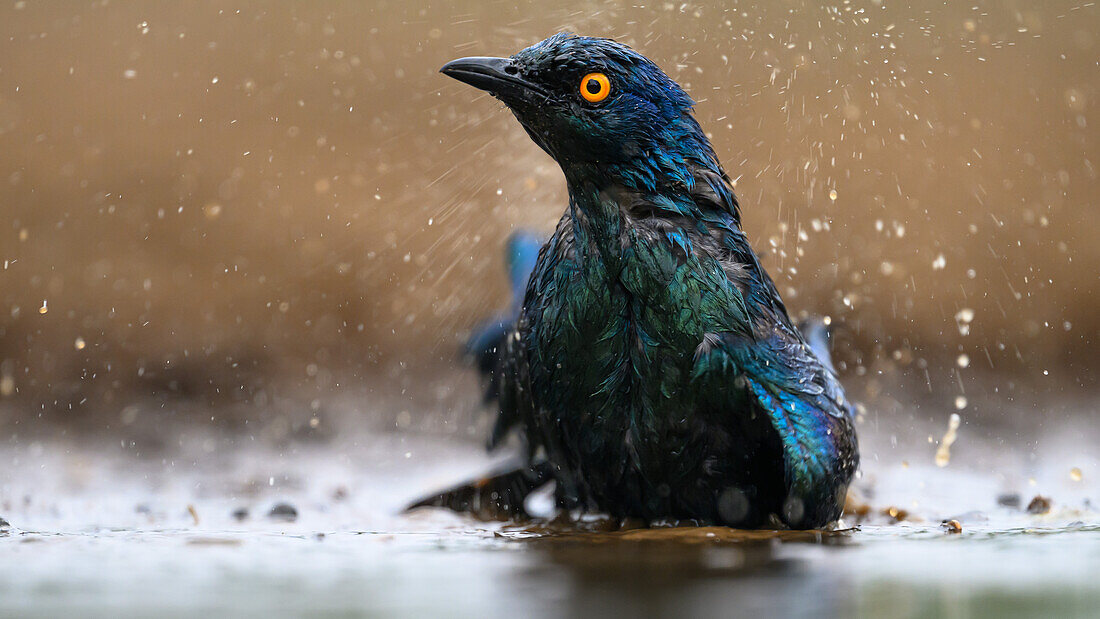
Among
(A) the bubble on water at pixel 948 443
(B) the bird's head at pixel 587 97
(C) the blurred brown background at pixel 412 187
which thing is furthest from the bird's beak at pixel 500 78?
(A) the bubble on water at pixel 948 443

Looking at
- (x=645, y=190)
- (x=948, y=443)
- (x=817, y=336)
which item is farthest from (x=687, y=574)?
(x=948, y=443)

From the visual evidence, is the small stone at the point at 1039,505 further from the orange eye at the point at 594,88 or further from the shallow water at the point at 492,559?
the orange eye at the point at 594,88

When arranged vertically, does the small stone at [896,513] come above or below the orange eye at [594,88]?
below

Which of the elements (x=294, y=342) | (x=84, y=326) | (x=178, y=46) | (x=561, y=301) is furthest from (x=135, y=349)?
(x=561, y=301)

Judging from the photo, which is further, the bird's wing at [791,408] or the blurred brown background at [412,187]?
the blurred brown background at [412,187]

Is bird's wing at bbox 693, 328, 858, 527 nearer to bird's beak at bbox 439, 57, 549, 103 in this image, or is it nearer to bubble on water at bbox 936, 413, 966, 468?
bird's beak at bbox 439, 57, 549, 103

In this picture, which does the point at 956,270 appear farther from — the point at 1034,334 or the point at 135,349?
the point at 135,349
